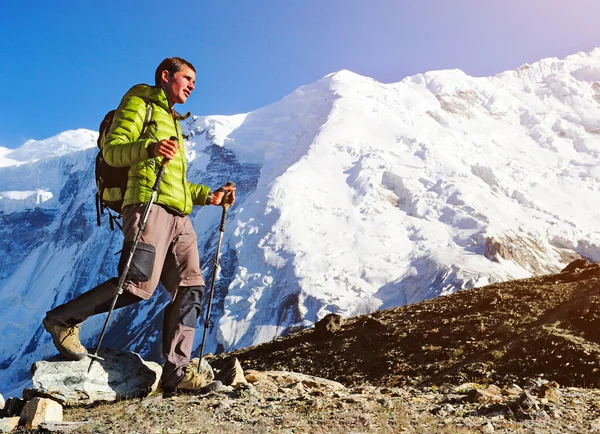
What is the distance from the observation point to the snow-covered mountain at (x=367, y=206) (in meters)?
56.2

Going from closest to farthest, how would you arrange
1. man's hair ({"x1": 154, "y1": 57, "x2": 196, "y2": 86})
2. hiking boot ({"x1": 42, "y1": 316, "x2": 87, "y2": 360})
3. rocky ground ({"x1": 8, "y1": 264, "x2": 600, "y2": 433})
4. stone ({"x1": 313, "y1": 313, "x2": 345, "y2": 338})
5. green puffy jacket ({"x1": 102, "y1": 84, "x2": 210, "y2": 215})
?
1. rocky ground ({"x1": 8, "y1": 264, "x2": 600, "y2": 433})
2. green puffy jacket ({"x1": 102, "y1": 84, "x2": 210, "y2": 215})
3. hiking boot ({"x1": 42, "y1": 316, "x2": 87, "y2": 360})
4. man's hair ({"x1": 154, "y1": 57, "x2": 196, "y2": 86})
5. stone ({"x1": 313, "y1": 313, "x2": 345, "y2": 338})

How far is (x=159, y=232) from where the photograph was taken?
533 centimetres

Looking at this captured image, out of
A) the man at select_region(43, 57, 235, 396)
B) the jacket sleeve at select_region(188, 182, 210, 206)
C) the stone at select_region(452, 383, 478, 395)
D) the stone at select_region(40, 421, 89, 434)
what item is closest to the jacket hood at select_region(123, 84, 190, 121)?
the man at select_region(43, 57, 235, 396)

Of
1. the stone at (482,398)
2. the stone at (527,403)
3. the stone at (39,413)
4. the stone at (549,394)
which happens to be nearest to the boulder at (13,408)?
the stone at (39,413)

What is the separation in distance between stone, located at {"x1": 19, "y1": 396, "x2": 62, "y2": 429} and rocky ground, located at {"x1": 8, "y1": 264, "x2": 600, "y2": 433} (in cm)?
14

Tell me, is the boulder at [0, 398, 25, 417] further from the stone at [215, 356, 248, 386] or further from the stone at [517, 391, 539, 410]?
the stone at [517, 391, 539, 410]

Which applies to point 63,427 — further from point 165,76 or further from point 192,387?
point 165,76

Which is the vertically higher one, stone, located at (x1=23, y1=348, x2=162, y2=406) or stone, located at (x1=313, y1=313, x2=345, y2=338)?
stone, located at (x1=23, y1=348, x2=162, y2=406)

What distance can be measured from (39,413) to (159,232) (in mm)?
1838

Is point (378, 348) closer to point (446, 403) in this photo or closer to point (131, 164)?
point (446, 403)

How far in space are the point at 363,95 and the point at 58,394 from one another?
312 feet

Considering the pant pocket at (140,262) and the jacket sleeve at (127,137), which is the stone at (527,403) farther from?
the jacket sleeve at (127,137)

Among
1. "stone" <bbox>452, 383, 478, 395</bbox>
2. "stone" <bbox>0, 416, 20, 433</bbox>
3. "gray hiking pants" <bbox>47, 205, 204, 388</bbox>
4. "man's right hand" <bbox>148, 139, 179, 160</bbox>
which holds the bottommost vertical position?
"stone" <bbox>452, 383, 478, 395</bbox>

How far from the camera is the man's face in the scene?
18.5 feet
